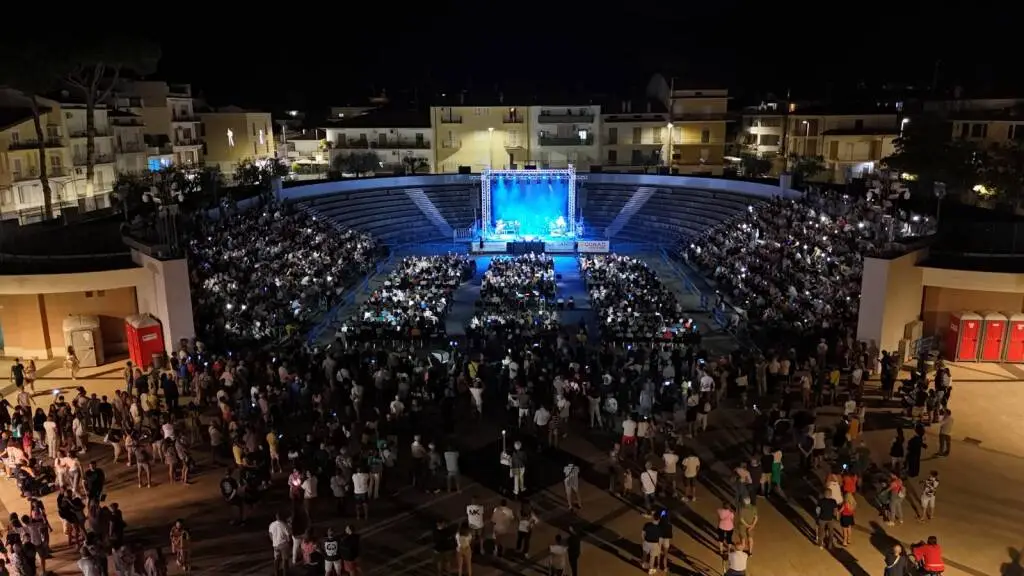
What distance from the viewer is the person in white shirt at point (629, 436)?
18.0 meters

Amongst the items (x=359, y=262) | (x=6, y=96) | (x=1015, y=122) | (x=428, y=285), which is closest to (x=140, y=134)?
(x=6, y=96)

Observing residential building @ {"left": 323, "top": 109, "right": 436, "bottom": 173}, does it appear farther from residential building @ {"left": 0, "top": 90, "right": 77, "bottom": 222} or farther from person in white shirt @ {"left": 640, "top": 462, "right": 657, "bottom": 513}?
person in white shirt @ {"left": 640, "top": 462, "right": 657, "bottom": 513}

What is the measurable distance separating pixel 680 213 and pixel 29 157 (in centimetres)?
3992

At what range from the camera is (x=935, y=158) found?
4569 cm

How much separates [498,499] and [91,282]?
716 inches

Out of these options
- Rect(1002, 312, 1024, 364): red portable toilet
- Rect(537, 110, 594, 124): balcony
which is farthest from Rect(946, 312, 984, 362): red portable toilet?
Rect(537, 110, 594, 124): balcony

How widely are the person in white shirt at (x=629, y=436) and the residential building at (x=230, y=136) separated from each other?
59.1 m

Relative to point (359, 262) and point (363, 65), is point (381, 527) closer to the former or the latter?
point (359, 262)

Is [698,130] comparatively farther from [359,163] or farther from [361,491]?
[361,491]

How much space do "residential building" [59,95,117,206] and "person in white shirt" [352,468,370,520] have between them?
131 feet

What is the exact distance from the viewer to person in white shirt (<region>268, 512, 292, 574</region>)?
540 inches

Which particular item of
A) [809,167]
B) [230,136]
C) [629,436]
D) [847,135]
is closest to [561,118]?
[809,167]

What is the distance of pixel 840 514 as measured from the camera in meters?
14.9

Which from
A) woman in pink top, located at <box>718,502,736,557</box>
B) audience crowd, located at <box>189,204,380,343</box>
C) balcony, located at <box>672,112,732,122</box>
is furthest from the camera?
balcony, located at <box>672,112,732,122</box>
